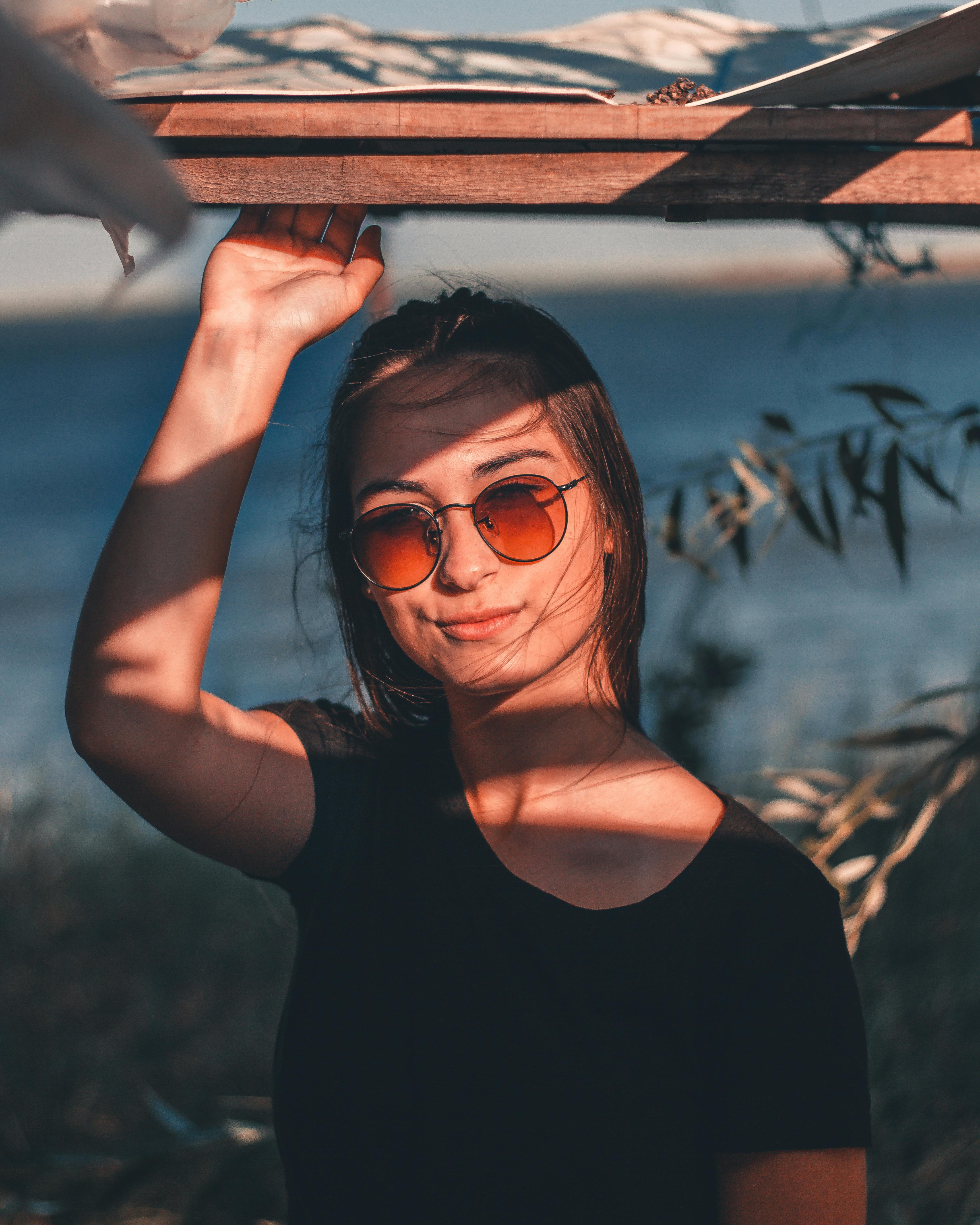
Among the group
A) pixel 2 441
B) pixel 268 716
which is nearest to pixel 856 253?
pixel 268 716

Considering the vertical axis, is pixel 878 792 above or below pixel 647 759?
below

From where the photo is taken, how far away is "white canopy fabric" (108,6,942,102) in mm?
1017

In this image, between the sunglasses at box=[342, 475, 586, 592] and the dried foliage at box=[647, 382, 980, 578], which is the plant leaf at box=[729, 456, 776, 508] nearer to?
the dried foliage at box=[647, 382, 980, 578]

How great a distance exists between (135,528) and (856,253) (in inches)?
58.6

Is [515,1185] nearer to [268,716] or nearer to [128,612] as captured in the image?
[268,716]

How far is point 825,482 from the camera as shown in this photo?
1965mm

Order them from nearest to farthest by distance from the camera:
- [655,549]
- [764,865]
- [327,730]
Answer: [764,865], [327,730], [655,549]

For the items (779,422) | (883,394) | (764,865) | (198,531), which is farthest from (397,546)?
(779,422)

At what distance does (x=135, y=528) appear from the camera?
1.02 metres

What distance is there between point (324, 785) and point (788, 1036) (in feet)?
2.07

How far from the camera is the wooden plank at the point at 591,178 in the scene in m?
0.98

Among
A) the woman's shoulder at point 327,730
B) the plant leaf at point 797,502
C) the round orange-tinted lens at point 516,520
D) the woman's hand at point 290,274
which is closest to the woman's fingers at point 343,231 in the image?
the woman's hand at point 290,274

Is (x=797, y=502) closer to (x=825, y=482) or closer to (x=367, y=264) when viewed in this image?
(x=825, y=482)

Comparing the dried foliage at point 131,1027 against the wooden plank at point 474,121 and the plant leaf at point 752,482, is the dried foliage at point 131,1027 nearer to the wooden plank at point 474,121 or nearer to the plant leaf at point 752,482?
the plant leaf at point 752,482
